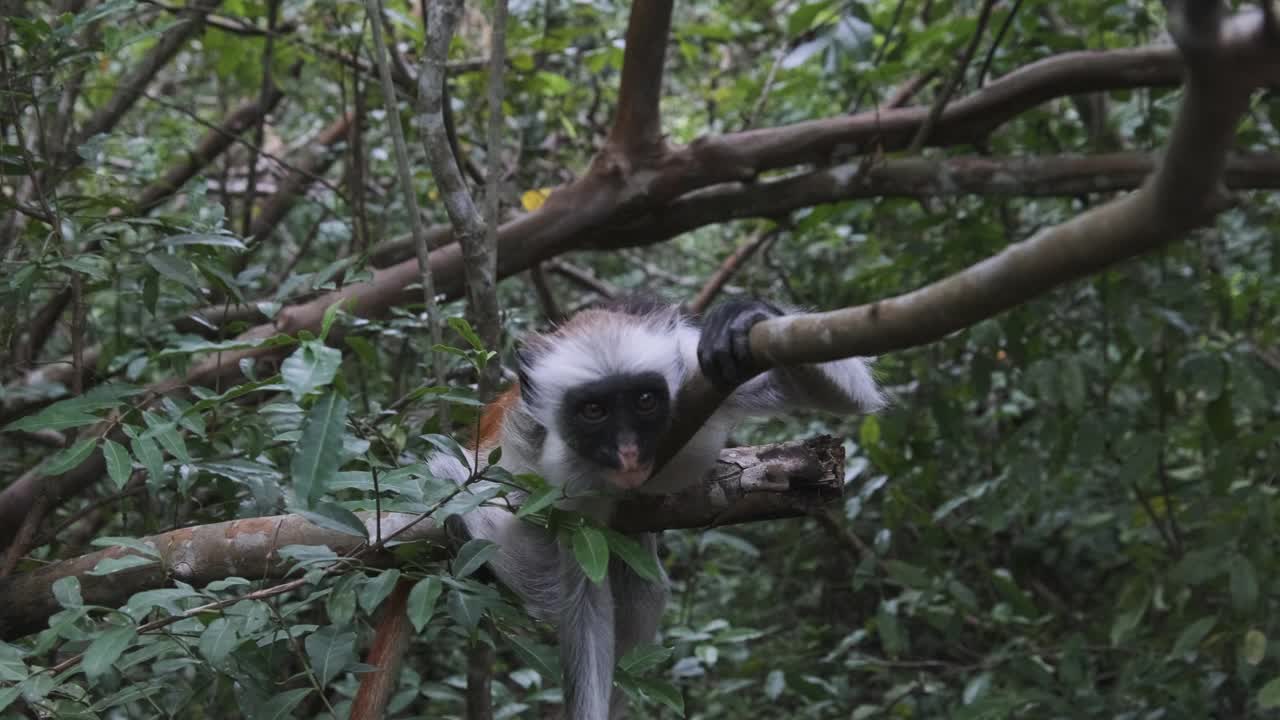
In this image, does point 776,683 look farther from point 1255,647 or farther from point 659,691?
point 659,691

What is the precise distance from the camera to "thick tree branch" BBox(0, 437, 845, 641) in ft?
8.13

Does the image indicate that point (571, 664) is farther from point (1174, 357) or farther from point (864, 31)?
point (1174, 357)

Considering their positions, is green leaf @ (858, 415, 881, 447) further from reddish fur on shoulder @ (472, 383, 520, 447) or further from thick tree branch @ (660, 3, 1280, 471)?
thick tree branch @ (660, 3, 1280, 471)

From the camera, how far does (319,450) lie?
1.49 meters

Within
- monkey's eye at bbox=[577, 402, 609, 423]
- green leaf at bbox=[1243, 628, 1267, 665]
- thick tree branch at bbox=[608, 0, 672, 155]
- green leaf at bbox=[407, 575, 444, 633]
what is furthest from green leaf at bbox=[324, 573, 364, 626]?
green leaf at bbox=[1243, 628, 1267, 665]

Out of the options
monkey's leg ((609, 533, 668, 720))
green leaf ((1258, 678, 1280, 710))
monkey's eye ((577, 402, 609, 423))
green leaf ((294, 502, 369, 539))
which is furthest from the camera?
monkey's leg ((609, 533, 668, 720))

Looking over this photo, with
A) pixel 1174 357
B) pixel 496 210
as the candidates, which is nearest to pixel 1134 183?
pixel 1174 357

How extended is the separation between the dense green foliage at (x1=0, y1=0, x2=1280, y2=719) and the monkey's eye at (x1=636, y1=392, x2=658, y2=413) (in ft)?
1.80

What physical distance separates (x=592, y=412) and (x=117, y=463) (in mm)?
1040

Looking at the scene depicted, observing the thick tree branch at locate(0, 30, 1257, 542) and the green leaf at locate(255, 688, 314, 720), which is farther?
the thick tree branch at locate(0, 30, 1257, 542)

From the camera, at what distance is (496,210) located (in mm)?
3086

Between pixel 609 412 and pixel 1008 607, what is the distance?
2.75m

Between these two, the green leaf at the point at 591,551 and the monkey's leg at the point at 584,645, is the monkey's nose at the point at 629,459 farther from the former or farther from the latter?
the monkey's leg at the point at 584,645

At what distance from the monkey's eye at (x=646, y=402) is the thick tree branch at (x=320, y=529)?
24 centimetres
